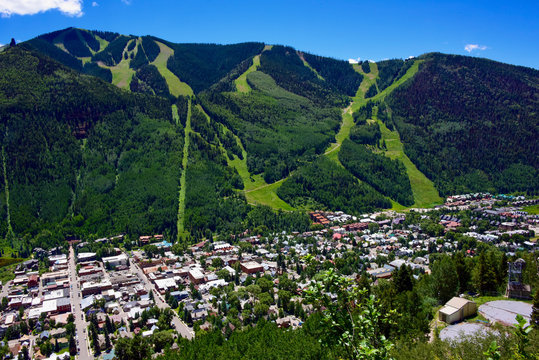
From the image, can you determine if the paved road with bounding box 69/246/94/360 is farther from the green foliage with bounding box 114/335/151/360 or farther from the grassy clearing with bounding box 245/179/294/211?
the grassy clearing with bounding box 245/179/294/211

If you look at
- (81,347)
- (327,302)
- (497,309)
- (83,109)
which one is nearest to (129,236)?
(81,347)

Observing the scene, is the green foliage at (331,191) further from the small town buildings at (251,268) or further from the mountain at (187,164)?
the small town buildings at (251,268)

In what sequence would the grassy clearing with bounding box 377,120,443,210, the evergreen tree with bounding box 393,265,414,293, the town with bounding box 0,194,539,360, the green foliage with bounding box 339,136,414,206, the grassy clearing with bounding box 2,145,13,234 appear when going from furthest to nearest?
the green foliage with bounding box 339,136,414,206 → the grassy clearing with bounding box 377,120,443,210 → the grassy clearing with bounding box 2,145,13,234 → the town with bounding box 0,194,539,360 → the evergreen tree with bounding box 393,265,414,293

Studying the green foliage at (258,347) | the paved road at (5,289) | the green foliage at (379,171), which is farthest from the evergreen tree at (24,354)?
the green foliage at (379,171)

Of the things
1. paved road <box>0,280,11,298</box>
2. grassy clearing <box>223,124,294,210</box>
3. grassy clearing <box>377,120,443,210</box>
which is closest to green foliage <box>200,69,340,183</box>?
grassy clearing <box>223,124,294,210</box>

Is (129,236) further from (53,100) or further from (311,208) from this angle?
(53,100)

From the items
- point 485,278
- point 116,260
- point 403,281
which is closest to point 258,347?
point 403,281

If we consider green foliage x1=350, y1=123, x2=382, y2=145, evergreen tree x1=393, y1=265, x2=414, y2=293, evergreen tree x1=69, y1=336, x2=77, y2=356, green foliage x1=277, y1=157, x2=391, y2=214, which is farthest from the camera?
green foliage x1=350, y1=123, x2=382, y2=145
